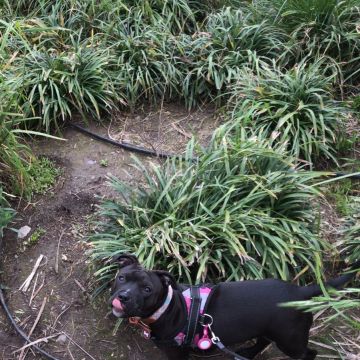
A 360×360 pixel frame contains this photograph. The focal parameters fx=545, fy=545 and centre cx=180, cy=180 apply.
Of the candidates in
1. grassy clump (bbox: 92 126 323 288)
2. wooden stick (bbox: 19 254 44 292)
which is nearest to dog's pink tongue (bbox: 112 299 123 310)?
grassy clump (bbox: 92 126 323 288)

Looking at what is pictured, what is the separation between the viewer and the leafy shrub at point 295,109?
13.5 ft

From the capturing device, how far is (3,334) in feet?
Result: 11.0

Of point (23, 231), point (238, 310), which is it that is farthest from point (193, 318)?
point (23, 231)

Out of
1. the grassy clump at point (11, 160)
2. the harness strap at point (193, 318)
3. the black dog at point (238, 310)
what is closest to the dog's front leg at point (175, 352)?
the black dog at point (238, 310)

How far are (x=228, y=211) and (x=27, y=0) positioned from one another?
Answer: 11.2ft

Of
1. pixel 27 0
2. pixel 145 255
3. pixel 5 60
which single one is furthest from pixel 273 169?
pixel 27 0

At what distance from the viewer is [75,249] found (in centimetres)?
Result: 376

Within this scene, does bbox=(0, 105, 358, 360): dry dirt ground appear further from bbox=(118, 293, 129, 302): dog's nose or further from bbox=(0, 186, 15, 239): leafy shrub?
bbox=(118, 293, 129, 302): dog's nose

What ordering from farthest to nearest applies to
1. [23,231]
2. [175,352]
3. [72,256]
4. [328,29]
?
[328,29] < [23,231] < [72,256] < [175,352]

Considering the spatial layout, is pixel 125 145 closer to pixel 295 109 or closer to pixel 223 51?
pixel 223 51

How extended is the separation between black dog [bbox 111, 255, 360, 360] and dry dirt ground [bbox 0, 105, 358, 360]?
493 mm

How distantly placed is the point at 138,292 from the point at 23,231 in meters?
1.60

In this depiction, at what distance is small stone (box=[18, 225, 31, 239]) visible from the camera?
382 cm

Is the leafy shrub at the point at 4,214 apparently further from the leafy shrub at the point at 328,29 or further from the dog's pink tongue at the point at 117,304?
the leafy shrub at the point at 328,29
